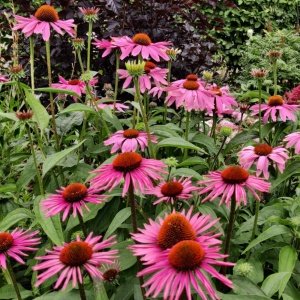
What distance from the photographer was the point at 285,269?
1185 millimetres

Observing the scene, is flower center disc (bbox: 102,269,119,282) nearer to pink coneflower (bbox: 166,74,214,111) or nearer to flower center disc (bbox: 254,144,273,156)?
flower center disc (bbox: 254,144,273,156)

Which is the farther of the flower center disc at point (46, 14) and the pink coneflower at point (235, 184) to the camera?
the flower center disc at point (46, 14)

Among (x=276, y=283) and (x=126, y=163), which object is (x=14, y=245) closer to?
(x=126, y=163)

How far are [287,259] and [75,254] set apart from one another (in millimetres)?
538

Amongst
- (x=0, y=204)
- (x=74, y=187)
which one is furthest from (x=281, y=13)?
(x=74, y=187)

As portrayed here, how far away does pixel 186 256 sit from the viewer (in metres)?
0.78

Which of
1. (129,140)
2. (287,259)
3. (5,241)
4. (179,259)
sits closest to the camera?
(179,259)

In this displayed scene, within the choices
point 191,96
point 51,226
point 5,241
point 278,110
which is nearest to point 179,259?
point 5,241

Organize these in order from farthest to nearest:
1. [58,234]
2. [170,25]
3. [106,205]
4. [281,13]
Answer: [281,13]
[170,25]
[106,205]
[58,234]

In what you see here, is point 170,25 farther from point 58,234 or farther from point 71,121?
point 58,234

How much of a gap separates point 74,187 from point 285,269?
495 mm

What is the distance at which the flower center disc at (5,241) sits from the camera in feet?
3.41

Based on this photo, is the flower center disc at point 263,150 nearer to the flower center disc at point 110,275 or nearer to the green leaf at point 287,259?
the green leaf at point 287,259

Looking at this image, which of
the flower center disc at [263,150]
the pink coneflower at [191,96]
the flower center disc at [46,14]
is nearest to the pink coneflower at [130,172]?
the flower center disc at [263,150]
